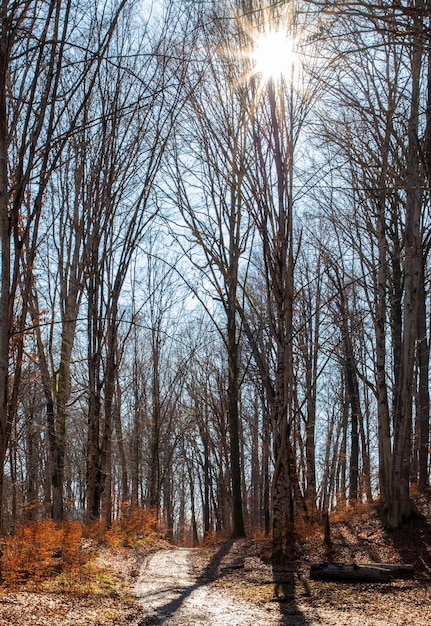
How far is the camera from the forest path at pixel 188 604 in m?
5.83

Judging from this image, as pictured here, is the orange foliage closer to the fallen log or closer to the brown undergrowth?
the brown undergrowth

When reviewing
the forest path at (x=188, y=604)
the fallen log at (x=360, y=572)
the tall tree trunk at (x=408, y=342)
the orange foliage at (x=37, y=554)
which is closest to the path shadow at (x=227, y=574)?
the forest path at (x=188, y=604)

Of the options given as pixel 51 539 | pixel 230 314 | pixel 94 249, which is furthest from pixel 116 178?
pixel 51 539

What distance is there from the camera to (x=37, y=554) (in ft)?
25.8

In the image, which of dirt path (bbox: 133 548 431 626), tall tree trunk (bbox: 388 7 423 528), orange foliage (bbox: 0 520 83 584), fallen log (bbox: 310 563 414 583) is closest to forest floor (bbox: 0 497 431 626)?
dirt path (bbox: 133 548 431 626)

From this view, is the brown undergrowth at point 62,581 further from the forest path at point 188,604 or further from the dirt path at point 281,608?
the dirt path at point 281,608

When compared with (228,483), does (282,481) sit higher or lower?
higher

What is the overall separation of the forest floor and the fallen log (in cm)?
15

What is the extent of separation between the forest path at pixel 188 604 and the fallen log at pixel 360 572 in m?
1.53

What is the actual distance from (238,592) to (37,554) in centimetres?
286

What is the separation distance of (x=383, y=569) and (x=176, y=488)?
45689 mm

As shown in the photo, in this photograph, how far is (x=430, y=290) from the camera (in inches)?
650

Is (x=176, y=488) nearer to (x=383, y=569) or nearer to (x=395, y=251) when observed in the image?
(x=395, y=251)

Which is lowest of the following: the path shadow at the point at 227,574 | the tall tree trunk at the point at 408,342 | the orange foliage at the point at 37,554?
the path shadow at the point at 227,574
